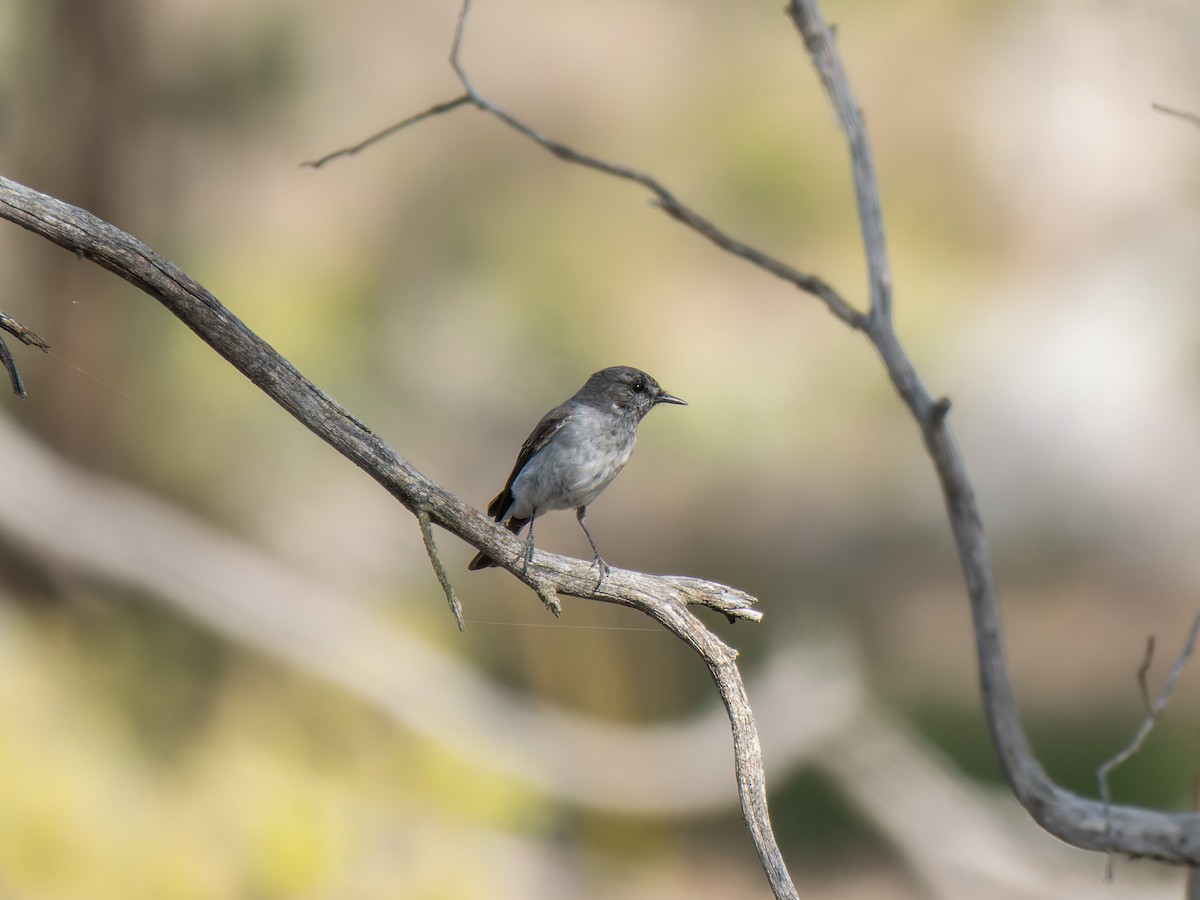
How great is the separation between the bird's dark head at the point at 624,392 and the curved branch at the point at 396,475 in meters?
0.89

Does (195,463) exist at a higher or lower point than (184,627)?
higher

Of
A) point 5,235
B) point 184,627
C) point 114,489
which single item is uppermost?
point 5,235

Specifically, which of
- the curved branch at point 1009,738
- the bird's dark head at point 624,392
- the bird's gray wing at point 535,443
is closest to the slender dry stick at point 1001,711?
the curved branch at point 1009,738

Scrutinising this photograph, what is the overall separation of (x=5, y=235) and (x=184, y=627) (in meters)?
2.56

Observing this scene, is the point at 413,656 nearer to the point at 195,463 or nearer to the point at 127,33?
the point at 195,463

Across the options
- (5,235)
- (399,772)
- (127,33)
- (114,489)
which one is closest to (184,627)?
(114,489)

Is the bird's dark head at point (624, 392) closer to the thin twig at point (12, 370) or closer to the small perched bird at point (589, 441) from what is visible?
the small perched bird at point (589, 441)

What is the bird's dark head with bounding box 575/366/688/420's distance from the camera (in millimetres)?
2678

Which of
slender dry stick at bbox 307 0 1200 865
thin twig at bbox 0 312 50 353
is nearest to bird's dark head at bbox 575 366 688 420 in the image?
slender dry stick at bbox 307 0 1200 865

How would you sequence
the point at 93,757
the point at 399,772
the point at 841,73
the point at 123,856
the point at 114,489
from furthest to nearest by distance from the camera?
the point at 114,489 < the point at 399,772 < the point at 93,757 < the point at 123,856 < the point at 841,73

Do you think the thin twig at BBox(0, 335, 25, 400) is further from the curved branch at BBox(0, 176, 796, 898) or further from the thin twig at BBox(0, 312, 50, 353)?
the curved branch at BBox(0, 176, 796, 898)

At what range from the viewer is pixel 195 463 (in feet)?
24.3

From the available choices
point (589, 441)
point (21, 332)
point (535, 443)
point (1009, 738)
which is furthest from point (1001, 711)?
point (535, 443)

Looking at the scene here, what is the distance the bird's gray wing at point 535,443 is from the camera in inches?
112
